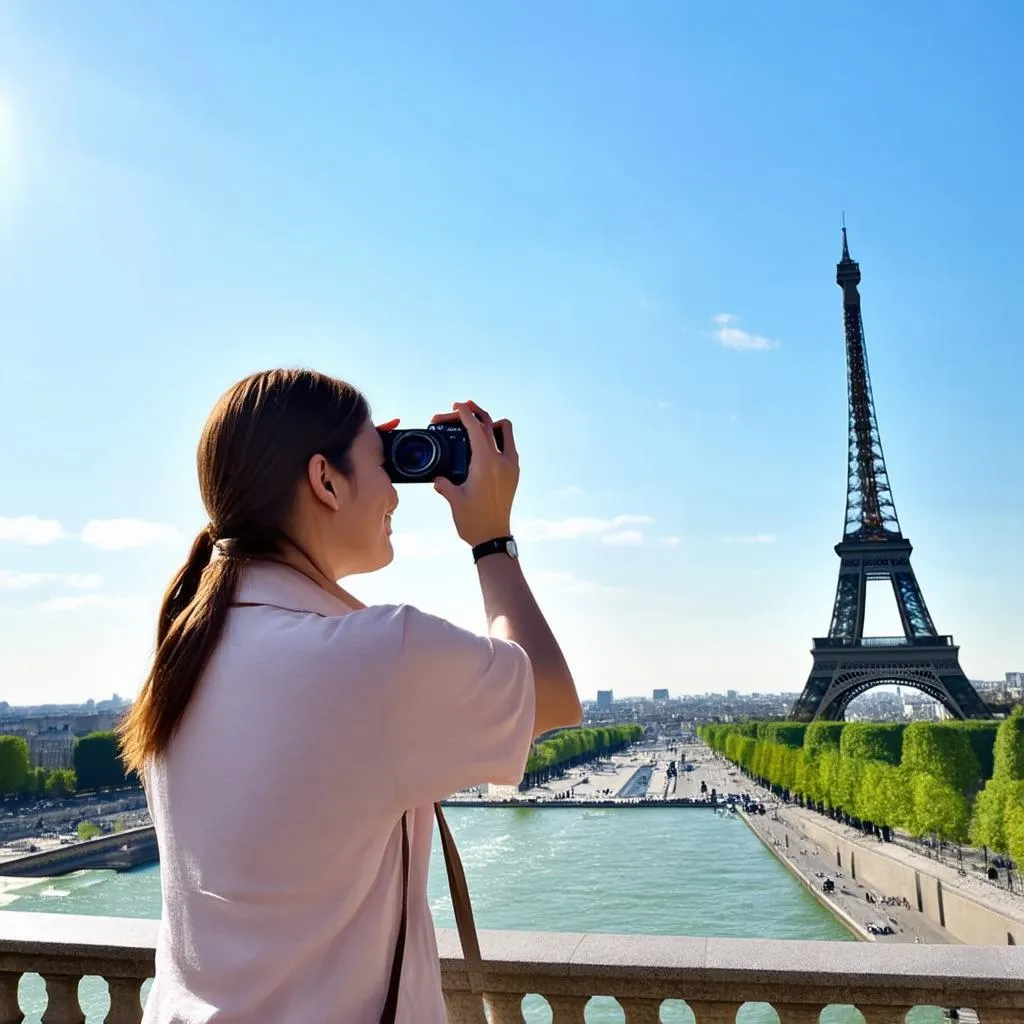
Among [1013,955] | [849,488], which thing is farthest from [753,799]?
[1013,955]

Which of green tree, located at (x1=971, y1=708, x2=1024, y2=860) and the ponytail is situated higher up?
the ponytail

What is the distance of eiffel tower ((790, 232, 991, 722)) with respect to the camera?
41.3m

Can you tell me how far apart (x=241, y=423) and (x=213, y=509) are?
0.11m

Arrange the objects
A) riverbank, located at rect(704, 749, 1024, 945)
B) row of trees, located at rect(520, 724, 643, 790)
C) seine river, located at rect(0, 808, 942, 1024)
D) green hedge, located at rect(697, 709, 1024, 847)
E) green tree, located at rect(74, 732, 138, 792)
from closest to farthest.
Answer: riverbank, located at rect(704, 749, 1024, 945) < seine river, located at rect(0, 808, 942, 1024) < green hedge, located at rect(697, 709, 1024, 847) < green tree, located at rect(74, 732, 138, 792) < row of trees, located at rect(520, 724, 643, 790)

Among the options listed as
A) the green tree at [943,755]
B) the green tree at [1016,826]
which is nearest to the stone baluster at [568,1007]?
the green tree at [1016,826]

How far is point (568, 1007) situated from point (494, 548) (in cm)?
184

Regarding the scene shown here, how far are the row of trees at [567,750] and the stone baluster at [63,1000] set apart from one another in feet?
152

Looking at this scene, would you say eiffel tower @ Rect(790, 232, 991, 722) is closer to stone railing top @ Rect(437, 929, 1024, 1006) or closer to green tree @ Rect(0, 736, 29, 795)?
green tree @ Rect(0, 736, 29, 795)

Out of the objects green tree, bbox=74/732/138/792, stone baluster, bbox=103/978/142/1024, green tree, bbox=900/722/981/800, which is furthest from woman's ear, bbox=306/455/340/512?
green tree, bbox=74/732/138/792

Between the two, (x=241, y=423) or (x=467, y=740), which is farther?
(x=241, y=423)

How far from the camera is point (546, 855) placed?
116 ft

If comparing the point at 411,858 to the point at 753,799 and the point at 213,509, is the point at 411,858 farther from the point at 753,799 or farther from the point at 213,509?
the point at 753,799

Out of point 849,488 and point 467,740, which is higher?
point 849,488

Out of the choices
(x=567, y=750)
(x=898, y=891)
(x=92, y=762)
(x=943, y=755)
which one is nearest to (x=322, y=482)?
(x=898, y=891)
